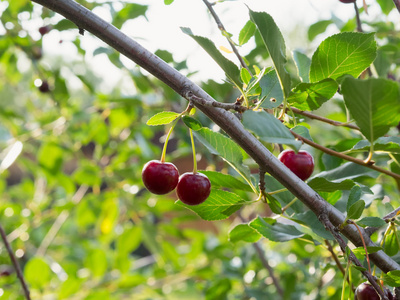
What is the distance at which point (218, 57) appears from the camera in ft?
1.80

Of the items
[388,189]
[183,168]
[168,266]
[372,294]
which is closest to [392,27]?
[388,189]

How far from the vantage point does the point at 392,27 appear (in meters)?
1.34

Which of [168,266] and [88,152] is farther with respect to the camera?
[88,152]

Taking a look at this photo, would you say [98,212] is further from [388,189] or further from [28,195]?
[388,189]

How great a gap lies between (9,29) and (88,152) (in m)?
1.71

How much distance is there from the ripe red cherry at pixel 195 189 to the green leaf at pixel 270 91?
138 millimetres

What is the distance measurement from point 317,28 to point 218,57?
1.00m

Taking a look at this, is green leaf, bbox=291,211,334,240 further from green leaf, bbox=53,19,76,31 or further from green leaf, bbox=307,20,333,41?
green leaf, bbox=307,20,333,41

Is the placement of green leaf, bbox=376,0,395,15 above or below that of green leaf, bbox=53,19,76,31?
below

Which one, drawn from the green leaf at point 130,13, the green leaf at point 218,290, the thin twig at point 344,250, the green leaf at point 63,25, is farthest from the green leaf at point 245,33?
the green leaf at point 218,290

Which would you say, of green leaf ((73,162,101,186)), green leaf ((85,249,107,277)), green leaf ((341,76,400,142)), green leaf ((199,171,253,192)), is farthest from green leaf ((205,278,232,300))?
green leaf ((341,76,400,142))

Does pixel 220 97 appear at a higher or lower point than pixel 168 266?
higher

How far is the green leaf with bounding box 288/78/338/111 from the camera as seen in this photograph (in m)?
0.60

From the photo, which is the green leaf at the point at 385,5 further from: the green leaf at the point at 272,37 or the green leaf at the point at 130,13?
the green leaf at the point at 272,37
